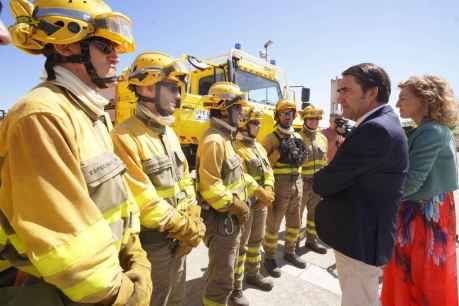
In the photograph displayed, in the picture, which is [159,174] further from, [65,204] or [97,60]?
[65,204]

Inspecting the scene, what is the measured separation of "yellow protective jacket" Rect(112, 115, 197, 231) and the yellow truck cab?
3.88 metres

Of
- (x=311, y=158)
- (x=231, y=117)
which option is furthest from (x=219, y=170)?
(x=311, y=158)

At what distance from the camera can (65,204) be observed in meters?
0.96

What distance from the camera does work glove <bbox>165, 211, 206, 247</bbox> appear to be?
1.93 meters

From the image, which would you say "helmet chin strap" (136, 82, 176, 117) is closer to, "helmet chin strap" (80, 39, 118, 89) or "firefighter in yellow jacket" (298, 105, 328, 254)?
"helmet chin strap" (80, 39, 118, 89)

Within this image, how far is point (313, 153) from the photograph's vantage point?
5055mm

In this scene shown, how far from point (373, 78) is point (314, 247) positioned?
344 centimetres

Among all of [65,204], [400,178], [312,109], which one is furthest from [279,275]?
[65,204]

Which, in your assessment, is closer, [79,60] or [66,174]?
[66,174]

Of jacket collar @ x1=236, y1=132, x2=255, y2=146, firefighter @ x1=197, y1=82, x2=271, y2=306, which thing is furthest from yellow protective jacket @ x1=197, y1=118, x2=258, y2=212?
jacket collar @ x1=236, y1=132, x2=255, y2=146

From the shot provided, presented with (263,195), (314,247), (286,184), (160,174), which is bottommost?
(314,247)

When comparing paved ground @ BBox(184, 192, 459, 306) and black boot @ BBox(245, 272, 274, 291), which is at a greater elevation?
black boot @ BBox(245, 272, 274, 291)

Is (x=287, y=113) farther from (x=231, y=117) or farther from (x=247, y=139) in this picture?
(x=231, y=117)

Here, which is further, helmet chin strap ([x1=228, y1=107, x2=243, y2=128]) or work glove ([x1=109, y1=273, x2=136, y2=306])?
helmet chin strap ([x1=228, y1=107, x2=243, y2=128])
